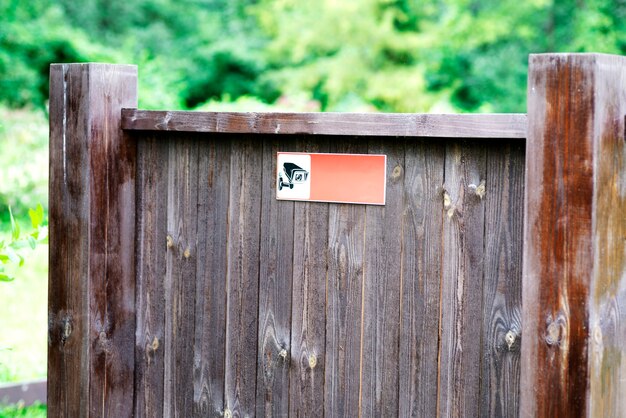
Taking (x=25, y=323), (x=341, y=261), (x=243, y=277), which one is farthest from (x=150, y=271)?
(x=25, y=323)

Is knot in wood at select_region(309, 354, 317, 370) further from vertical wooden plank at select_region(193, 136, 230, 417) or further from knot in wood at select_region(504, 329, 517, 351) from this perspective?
knot in wood at select_region(504, 329, 517, 351)

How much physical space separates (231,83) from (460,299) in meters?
17.7

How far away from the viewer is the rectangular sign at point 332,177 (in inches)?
93.8

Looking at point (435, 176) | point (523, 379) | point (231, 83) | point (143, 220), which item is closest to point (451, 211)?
point (435, 176)

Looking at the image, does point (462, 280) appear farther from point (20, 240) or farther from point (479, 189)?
point (20, 240)

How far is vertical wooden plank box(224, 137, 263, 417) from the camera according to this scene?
2.59 metres

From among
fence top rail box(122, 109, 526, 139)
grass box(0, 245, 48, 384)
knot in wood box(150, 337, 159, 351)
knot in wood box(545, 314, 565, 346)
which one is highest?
fence top rail box(122, 109, 526, 139)

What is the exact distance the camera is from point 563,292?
193cm

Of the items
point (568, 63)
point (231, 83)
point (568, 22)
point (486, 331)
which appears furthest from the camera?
point (231, 83)

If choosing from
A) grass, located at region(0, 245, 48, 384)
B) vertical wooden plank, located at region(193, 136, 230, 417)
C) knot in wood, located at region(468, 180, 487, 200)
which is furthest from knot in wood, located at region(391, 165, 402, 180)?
grass, located at region(0, 245, 48, 384)

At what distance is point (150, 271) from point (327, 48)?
15.1 m

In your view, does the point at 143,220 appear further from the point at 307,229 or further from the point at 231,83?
the point at 231,83

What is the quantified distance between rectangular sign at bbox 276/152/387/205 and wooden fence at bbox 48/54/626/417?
3cm

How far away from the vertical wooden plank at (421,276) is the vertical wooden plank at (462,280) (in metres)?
0.02
